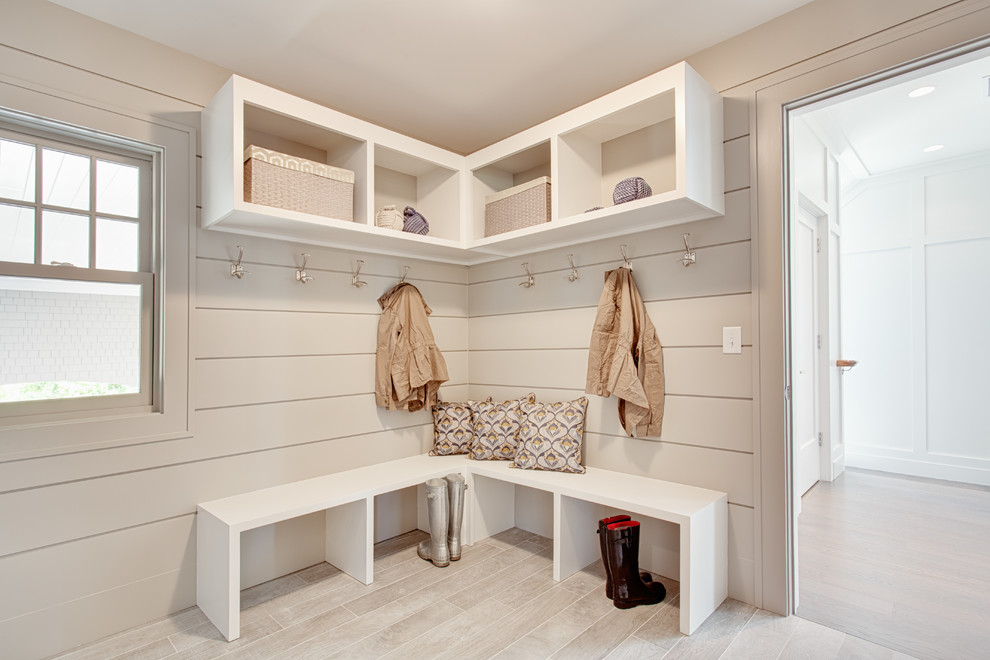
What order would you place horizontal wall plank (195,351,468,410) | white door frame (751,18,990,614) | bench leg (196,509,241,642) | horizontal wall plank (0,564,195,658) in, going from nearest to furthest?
1. horizontal wall plank (0,564,195,658)
2. bench leg (196,509,241,642)
3. white door frame (751,18,990,614)
4. horizontal wall plank (195,351,468,410)

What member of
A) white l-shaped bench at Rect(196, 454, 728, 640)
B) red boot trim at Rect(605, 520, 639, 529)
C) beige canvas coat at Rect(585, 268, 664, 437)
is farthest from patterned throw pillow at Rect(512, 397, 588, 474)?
red boot trim at Rect(605, 520, 639, 529)

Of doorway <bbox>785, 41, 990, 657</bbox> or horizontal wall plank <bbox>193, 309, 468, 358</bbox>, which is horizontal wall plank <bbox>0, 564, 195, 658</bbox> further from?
doorway <bbox>785, 41, 990, 657</bbox>

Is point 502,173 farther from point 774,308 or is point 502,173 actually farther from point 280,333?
point 774,308

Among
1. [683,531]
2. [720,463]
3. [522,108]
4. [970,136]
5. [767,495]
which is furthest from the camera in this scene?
[970,136]

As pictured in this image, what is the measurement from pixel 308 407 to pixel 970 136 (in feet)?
15.3

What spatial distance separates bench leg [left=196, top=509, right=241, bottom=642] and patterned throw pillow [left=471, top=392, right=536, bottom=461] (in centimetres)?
128

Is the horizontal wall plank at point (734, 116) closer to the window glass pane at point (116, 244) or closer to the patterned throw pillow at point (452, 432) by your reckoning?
the patterned throw pillow at point (452, 432)

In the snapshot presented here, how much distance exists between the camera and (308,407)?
2.52 metres

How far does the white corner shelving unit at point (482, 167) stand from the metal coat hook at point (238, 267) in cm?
10

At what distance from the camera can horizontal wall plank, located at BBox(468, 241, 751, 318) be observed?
2.13 m

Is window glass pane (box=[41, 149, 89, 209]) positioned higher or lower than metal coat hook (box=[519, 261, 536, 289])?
higher

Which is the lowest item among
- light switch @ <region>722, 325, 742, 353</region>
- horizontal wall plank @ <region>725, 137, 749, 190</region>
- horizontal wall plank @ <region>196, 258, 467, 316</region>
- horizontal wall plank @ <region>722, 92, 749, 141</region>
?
light switch @ <region>722, 325, 742, 353</region>

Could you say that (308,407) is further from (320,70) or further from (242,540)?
(320,70)

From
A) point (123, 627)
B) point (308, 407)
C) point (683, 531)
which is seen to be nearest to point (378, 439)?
point (308, 407)
